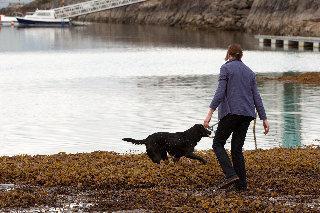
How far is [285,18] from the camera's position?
108750mm

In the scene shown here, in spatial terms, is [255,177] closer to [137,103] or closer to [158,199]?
[158,199]

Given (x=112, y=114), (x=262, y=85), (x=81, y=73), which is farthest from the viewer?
(x=81, y=73)

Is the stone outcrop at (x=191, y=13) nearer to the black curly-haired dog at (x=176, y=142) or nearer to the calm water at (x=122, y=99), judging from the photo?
the calm water at (x=122, y=99)

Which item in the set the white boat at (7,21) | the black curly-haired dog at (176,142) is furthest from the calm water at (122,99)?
the white boat at (7,21)

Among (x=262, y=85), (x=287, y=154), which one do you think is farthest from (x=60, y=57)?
(x=287, y=154)

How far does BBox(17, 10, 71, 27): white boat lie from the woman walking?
15101cm

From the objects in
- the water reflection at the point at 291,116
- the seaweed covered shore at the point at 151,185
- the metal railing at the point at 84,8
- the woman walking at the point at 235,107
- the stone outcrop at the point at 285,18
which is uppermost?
the metal railing at the point at 84,8

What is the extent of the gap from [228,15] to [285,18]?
91.7 feet

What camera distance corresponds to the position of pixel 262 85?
44.7 meters

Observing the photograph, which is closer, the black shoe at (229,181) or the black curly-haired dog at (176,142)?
the black shoe at (229,181)

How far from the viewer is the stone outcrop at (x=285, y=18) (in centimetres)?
10034

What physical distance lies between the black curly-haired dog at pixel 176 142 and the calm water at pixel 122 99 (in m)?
8.90

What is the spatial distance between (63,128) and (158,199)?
55.8 feet

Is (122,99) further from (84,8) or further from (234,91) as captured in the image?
(84,8)
